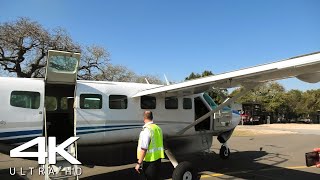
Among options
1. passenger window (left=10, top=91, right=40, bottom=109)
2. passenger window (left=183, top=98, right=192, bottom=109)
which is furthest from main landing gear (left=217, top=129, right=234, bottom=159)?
passenger window (left=10, top=91, right=40, bottom=109)

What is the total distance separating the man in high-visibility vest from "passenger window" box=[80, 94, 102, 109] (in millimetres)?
2974

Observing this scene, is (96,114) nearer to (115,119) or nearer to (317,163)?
(115,119)

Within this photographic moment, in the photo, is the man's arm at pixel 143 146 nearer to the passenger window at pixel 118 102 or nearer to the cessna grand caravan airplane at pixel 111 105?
the cessna grand caravan airplane at pixel 111 105

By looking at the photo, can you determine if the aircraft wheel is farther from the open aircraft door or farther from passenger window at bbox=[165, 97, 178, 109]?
the open aircraft door

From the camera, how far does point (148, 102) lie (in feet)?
36.8

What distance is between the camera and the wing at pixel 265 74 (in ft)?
25.9

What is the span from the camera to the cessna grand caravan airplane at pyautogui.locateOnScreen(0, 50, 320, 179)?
873cm

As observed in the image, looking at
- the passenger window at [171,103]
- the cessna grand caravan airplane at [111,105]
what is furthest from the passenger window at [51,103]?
the passenger window at [171,103]

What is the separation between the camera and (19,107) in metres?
8.84

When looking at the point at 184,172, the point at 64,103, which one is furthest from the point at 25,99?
the point at 184,172

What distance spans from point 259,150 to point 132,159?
8780 mm

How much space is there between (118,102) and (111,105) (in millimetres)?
287

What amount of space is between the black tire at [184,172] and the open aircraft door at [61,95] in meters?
2.63

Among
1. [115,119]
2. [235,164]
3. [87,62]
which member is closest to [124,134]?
[115,119]
